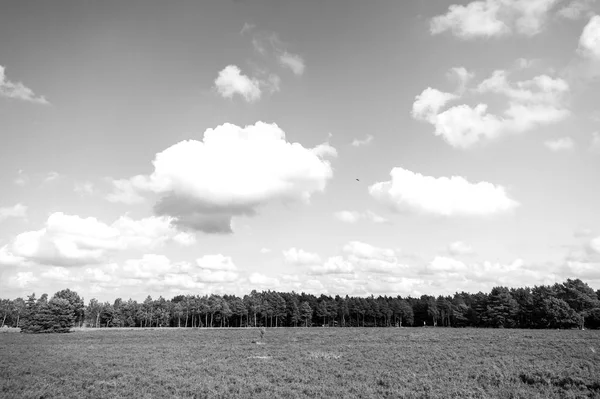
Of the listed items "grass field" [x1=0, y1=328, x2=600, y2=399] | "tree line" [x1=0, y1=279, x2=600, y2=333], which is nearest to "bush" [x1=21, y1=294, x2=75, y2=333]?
"tree line" [x1=0, y1=279, x2=600, y2=333]

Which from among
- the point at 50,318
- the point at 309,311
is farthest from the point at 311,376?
the point at 309,311

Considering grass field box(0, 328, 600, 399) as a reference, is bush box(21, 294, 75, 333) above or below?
below

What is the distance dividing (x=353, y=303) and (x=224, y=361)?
139 m

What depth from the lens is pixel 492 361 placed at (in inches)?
1220

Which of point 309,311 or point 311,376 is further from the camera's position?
point 309,311

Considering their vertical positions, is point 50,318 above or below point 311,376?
below

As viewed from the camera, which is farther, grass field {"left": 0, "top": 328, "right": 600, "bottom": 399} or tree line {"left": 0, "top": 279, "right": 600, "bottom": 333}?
tree line {"left": 0, "top": 279, "right": 600, "bottom": 333}

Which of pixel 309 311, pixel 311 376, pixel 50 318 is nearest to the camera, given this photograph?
pixel 311 376

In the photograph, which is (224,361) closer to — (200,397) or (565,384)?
(200,397)

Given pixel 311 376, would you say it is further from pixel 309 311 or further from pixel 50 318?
pixel 309 311

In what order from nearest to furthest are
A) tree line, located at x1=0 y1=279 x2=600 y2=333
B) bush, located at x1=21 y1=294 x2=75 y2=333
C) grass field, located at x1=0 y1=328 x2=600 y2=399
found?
grass field, located at x1=0 y1=328 x2=600 y2=399 < bush, located at x1=21 y1=294 x2=75 y2=333 < tree line, located at x1=0 y1=279 x2=600 y2=333

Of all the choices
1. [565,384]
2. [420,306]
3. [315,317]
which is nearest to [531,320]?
[420,306]

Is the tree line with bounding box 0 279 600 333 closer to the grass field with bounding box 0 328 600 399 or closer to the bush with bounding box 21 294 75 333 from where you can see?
the bush with bounding box 21 294 75 333

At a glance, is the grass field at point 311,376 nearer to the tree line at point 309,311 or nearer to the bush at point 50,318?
the bush at point 50,318
